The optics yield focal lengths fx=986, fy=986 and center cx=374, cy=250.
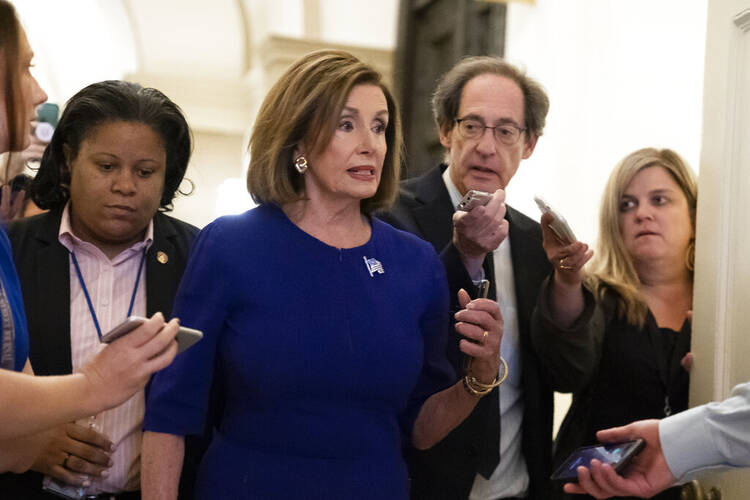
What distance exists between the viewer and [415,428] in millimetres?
2484

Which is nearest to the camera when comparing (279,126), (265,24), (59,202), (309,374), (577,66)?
(309,374)

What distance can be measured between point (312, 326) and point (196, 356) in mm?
268

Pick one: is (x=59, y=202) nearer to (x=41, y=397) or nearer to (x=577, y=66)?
(x=41, y=397)

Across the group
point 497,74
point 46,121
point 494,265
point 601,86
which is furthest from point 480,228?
point 601,86

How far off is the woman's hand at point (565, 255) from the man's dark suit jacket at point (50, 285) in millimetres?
1047

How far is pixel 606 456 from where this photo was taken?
231 centimetres

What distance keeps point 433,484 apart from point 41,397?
142 centimetres

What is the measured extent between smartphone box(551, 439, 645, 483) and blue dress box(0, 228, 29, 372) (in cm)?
122

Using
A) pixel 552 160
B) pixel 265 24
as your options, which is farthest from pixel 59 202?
pixel 265 24

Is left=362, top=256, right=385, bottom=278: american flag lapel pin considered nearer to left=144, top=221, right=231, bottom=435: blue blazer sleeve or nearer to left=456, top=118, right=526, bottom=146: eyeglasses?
left=144, top=221, right=231, bottom=435: blue blazer sleeve

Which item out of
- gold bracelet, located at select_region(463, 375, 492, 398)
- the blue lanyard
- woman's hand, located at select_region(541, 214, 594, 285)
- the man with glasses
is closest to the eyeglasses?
the man with glasses

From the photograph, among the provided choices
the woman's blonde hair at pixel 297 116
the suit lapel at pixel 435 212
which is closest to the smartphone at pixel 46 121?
the woman's blonde hair at pixel 297 116

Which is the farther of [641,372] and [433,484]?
[641,372]

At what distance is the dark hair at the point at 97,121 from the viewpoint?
2689mm
